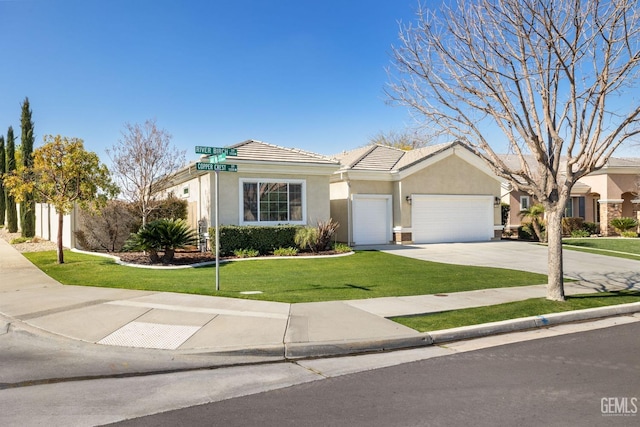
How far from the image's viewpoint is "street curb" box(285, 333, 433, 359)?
251 inches

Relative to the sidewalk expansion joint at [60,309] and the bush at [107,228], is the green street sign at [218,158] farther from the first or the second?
the bush at [107,228]

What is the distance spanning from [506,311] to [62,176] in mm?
12909

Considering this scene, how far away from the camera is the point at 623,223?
2789 cm

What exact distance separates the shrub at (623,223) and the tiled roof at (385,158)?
13.2 m

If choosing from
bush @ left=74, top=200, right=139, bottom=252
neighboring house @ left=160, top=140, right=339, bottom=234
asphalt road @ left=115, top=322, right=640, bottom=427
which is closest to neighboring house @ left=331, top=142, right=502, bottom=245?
neighboring house @ left=160, top=140, right=339, bottom=234

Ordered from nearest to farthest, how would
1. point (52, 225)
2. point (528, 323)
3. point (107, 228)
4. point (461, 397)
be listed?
point (461, 397) < point (528, 323) < point (107, 228) < point (52, 225)

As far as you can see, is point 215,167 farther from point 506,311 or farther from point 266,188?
point 266,188

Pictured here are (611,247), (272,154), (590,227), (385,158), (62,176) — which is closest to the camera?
(62,176)

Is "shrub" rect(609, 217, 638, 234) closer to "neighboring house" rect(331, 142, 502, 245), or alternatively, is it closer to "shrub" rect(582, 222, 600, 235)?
"shrub" rect(582, 222, 600, 235)

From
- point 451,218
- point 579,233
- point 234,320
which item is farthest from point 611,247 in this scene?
point 234,320

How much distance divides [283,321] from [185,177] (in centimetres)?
1470

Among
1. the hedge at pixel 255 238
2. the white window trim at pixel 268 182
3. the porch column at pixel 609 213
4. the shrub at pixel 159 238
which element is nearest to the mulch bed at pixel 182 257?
the shrub at pixel 159 238

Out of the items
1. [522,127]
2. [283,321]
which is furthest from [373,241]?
[283,321]

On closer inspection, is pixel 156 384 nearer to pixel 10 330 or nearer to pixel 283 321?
pixel 283 321
